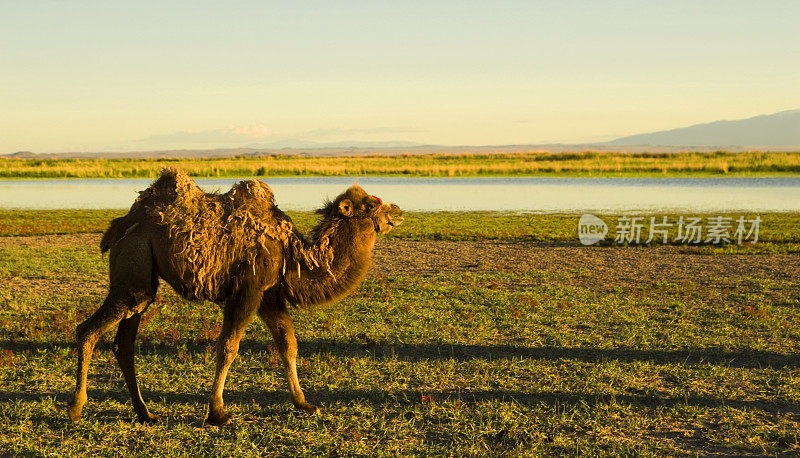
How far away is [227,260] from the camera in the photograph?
627 cm

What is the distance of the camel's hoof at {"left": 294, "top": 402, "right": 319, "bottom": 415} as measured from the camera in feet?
22.5

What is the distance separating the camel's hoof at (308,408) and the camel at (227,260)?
0.14 ft

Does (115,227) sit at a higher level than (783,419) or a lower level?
higher

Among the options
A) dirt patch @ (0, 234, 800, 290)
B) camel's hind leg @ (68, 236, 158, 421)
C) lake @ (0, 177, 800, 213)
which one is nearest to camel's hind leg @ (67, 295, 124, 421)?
camel's hind leg @ (68, 236, 158, 421)

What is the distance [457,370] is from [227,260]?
12.0ft

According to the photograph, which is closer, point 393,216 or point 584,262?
point 393,216

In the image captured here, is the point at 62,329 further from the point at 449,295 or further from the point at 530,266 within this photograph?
the point at 530,266

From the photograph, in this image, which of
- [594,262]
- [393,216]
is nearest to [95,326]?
[393,216]

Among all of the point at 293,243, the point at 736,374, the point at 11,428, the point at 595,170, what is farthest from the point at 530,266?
the point at 595,170

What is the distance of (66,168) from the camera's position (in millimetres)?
87062

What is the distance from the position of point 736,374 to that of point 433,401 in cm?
417

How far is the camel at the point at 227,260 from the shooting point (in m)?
6.22

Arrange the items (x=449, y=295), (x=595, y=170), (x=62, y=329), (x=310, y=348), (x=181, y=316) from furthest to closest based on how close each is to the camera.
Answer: (x=595, y=170)
(x=449, y=295)
(x=181, y=316)
(x=62, y=329)
(x=310, y=348)

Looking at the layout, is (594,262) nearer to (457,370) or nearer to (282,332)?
(457,370)
